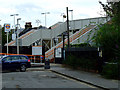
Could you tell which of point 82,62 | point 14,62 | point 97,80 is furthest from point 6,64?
point 97,80

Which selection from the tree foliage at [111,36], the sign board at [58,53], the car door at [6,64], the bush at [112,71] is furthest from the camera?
the sign board at [58,53]

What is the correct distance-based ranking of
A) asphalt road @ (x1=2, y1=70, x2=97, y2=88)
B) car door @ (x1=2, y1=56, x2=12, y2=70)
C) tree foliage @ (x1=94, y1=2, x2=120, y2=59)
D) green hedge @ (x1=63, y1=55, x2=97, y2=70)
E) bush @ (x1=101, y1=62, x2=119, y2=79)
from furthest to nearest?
1. car door @ (x1=2, y1=56, x2=12, y2=70)
2. green hedge @ (x1=63, y1=55, x2=97, y2=70)
3. tree foliage @ (x1=94, y1=2, x2=120, y2=59)
4. bush @ (x1=101, y1=62, x2=119, y2=79)
5. asphalt road @ (x1=2, y1=70, x2=97, y2=88)

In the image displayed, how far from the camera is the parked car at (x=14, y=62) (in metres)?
23.8

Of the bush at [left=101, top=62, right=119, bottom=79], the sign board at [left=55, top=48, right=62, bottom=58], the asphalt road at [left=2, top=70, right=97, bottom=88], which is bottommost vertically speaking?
the asphalt road at [left=2, top=70, right=97, bottom=88]

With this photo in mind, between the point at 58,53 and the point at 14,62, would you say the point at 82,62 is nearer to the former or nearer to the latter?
the point at 14,62

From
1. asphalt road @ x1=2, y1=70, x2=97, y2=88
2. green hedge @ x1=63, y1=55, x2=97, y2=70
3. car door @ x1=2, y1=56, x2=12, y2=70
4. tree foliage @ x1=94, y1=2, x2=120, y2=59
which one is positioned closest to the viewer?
asphalt road @ x1=2, y1=70, x2=97, y2=88

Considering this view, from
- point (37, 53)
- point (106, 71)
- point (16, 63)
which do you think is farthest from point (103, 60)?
point (37, 53)

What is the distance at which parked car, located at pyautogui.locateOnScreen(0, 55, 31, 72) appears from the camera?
23797mm

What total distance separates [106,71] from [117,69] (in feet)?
4.15

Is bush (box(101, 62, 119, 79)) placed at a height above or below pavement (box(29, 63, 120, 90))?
above

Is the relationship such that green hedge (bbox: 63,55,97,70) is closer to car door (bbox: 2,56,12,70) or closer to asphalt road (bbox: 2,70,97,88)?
asphalt road (bbox: 2,70,97,88)

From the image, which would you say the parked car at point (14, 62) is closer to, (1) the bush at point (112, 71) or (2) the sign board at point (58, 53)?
(1) the bush at point (112, 71)

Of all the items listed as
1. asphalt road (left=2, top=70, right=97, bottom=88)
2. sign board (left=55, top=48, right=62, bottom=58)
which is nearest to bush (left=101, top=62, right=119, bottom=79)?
asphalt road (left=2, top=70, right=97, bottom=88)

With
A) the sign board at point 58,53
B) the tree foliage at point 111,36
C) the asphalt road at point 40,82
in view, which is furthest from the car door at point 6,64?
the sign board at point 58,53
